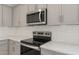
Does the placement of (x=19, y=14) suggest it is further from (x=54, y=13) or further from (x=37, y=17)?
(x=54, y=13)

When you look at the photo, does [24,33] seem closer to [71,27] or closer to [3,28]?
[3,28]

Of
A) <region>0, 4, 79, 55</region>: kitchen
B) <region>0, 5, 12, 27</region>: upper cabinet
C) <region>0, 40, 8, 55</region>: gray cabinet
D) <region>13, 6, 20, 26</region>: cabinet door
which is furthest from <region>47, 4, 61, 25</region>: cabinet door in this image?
<region>0, 40, 8, 55</region>: gray cabinet

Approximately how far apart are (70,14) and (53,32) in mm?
387

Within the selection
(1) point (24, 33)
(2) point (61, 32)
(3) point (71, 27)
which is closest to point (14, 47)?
(1) point (24, 33)

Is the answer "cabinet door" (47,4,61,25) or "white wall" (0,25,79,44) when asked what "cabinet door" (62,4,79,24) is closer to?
"cabinet door" (47,4,61,25)

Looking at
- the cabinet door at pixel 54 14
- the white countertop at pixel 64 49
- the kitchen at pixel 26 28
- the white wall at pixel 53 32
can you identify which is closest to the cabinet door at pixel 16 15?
the kitchen at pixel 26 28

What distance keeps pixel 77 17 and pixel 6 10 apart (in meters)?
0.84

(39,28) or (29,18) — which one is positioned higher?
(29,18)

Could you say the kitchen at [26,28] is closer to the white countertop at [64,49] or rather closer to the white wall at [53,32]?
the white wall at [53,32]

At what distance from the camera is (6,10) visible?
1018mm

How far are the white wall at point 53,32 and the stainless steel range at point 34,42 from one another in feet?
0.25

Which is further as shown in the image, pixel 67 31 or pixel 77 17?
pixel 67 31
